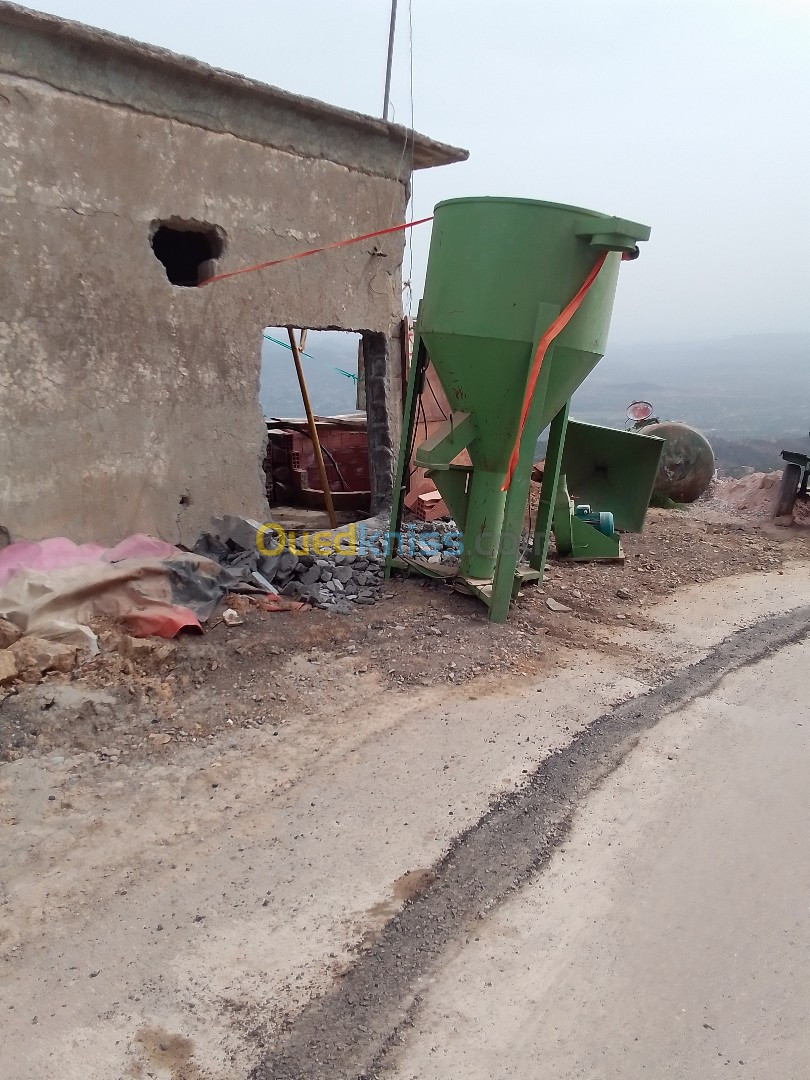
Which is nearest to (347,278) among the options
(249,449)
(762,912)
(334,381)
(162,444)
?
(249,449)

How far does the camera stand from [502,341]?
185 inches

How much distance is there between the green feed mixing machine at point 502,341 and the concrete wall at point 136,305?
50.6 inches

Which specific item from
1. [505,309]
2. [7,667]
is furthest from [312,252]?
[7,667]

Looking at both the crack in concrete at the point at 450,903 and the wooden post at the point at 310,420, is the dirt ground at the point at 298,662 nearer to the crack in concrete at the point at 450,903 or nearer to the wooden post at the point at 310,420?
the crack in concrete at the point at 450,903

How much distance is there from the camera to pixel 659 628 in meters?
5.25

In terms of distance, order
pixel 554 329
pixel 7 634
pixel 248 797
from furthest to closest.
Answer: pixel 554 329, pixel 7 634, pixel 248 797

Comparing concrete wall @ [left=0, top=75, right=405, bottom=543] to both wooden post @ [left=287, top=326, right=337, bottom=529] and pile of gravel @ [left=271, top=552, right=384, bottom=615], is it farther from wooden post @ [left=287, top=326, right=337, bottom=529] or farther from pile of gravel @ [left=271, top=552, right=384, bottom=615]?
wooden post @ [left=287, top=326, right=337, bottom=529]

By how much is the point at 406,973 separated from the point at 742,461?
2263 centimetres

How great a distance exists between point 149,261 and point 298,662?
2.72 metres

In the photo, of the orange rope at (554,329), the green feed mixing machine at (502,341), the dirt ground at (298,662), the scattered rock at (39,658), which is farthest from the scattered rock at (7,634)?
the orange rope at (554,329)

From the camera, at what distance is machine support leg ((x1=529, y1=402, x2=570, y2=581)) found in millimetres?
5691

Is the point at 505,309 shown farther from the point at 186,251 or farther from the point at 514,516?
the point at 186,251

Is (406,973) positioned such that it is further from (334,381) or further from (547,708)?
(334,381)

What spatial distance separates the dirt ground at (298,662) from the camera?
3580 millimetres
